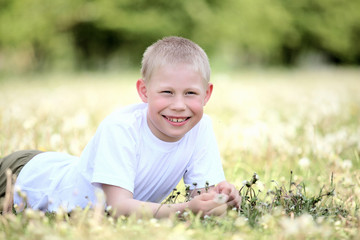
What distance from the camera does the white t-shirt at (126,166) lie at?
8.75ft

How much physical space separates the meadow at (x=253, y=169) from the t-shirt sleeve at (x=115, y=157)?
0.20m

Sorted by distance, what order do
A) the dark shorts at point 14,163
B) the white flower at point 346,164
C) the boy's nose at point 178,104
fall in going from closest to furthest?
the boy's nose at point 178,104 < the dark shorts at point 14,163 < the white flower at point 346,164

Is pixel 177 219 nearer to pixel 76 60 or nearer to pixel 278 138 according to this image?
pixel 278 138

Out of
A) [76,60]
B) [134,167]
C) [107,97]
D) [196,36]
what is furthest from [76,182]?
[76,60]

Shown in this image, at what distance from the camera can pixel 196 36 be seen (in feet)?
78.1

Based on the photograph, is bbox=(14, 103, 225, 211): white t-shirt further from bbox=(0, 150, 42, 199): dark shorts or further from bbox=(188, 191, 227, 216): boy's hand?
bbox=(188, 191, 227, 216): boy's hand

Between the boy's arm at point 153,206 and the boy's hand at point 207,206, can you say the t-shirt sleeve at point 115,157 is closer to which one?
the boy's arm at point 153,206

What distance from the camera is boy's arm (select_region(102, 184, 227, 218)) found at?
94.7 inches

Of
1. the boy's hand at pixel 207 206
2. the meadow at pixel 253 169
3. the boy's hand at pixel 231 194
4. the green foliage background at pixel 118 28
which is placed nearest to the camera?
the meadow at pixel 253 169

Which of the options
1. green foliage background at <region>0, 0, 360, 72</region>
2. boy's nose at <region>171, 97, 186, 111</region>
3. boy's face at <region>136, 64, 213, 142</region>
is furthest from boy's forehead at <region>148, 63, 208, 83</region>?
green foliage background at <region>0, 0, 360, 72</region>

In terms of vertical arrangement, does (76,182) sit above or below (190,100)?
below

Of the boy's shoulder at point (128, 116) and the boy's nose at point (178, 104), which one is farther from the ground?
the boy's nose at point (178, 104)

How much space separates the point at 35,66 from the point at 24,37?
2.75 m

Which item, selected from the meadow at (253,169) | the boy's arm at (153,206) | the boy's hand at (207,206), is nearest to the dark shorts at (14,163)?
the meadow at (253,169)
